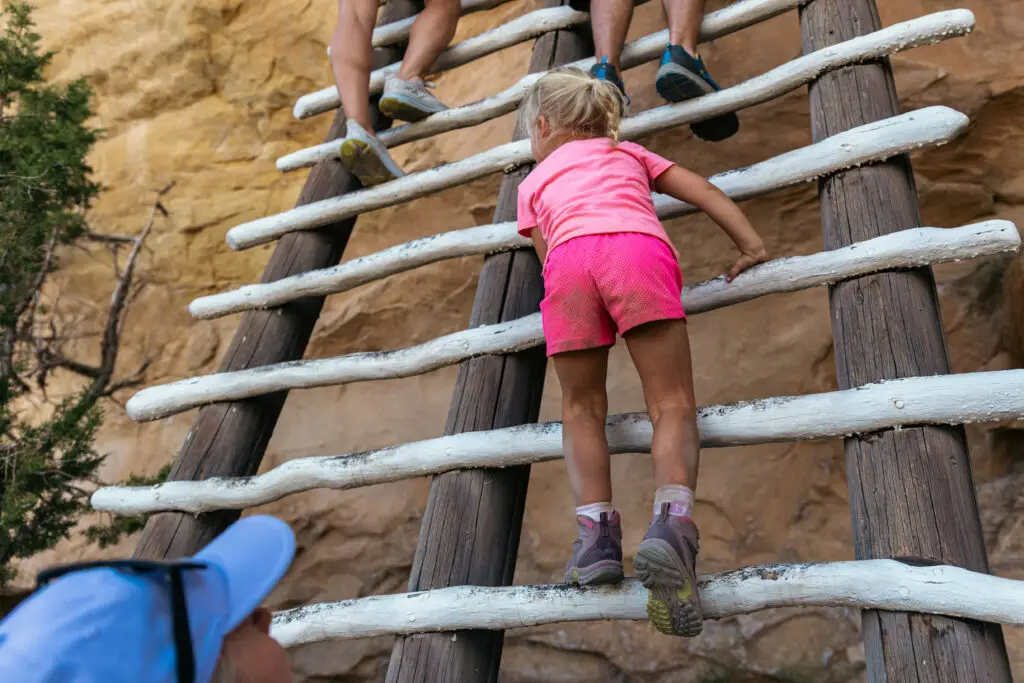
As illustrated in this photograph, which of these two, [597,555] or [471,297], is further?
[471,297]

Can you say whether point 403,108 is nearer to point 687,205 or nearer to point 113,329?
point 687,205

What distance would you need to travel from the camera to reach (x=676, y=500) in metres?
1.07

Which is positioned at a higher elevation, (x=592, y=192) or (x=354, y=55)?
(x=354, y=55)

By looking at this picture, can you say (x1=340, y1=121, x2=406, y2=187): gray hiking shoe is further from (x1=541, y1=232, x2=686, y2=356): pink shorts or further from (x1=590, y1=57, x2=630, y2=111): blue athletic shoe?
(x1=541, y1=232, x2=686, y2=356): pink shorts

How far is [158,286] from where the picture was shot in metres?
3.20

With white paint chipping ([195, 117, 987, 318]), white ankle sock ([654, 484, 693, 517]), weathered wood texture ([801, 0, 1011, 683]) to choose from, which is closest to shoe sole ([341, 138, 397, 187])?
white paint chipping ([195, 117, 987, 318])

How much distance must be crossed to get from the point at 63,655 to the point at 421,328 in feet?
7.76

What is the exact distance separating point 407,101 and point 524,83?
252 mm

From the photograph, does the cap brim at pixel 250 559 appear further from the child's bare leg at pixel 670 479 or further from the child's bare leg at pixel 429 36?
the child's bare leg at pixel 429 36

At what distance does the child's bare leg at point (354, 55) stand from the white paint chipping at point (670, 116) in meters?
0.21

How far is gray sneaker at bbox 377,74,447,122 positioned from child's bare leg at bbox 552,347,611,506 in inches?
33.1

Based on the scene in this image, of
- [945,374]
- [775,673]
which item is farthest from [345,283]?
[775,673]

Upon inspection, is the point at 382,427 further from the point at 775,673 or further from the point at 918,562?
the point at 918,562

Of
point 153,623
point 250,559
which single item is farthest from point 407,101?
point 153,623
